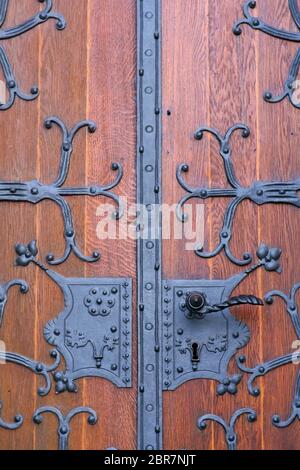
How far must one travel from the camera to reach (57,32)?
2.09 m

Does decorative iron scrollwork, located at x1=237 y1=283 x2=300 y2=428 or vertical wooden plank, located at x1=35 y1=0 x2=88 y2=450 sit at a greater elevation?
vertical wooden plank, located at x1=35 y1=0 x2=88 y2=450

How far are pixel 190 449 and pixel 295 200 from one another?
63 cm

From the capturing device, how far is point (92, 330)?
2.01 meters

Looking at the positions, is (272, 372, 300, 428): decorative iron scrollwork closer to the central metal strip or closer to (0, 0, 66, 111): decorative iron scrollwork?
the central metal strip

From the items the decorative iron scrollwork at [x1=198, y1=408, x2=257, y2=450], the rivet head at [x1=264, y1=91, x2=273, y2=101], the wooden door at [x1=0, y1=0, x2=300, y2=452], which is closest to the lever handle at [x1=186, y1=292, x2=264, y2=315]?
the wooden door at [x1=0, y1=0, x2=300, y2=452]

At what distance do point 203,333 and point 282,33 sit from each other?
2.45ft

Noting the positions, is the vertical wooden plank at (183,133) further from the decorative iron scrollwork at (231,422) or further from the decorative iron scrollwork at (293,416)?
the decorative iron scrollwork at (293,416)

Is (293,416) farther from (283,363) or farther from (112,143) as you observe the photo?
(112,143)

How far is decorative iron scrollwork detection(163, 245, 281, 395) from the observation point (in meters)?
1.99

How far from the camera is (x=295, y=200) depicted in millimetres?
2037
